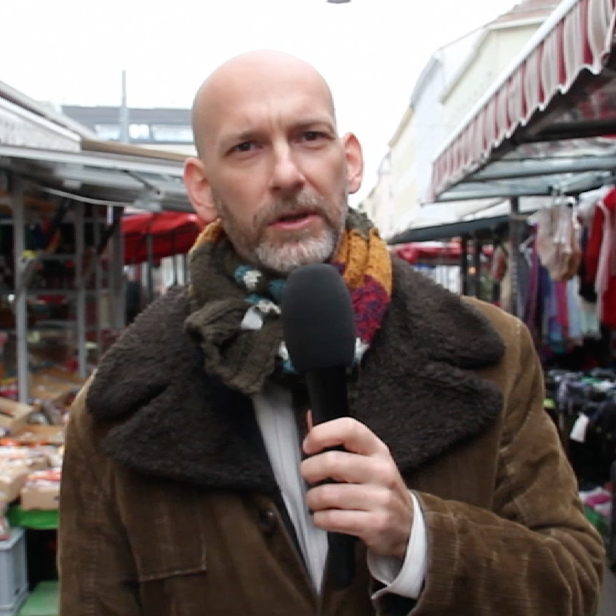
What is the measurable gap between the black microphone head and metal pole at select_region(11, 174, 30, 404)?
459cm

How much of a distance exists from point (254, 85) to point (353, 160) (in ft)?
0.98

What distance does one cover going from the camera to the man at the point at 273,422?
138 centimetres

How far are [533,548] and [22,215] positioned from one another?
15.8 feet

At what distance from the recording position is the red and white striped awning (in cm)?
278

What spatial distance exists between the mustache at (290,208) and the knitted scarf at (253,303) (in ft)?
0.35

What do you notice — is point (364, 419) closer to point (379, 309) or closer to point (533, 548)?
point (379, 309)

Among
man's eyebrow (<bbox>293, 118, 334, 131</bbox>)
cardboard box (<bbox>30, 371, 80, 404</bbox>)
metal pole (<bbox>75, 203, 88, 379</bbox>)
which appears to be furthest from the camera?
metal pole (<bbox>75, 203, 88, 379</bbox>)

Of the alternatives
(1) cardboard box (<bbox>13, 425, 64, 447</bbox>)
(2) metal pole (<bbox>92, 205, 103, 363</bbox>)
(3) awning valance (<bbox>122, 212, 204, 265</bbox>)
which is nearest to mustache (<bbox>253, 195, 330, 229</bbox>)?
(1) cardboard box (<bbox>13, 425, 64, 447</bbox>)

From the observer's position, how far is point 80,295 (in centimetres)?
651

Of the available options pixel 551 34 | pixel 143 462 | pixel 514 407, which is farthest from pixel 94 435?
pixel 551 34

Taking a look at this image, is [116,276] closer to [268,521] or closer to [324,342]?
[268,521]

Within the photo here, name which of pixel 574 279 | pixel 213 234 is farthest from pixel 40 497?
pixel 574 279

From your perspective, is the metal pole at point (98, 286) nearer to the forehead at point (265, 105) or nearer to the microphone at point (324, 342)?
the forehead at point (265, 105)

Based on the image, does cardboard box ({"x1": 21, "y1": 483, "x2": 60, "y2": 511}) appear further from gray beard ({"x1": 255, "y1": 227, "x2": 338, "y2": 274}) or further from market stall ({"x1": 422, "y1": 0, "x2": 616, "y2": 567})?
market stall ({"x1": 422, "y1": 0, "x2": 616, "y2": 567})
